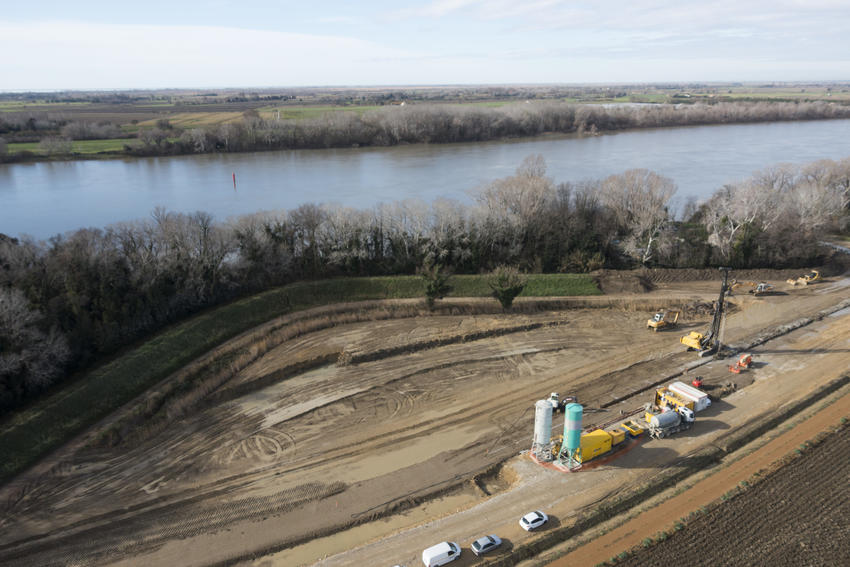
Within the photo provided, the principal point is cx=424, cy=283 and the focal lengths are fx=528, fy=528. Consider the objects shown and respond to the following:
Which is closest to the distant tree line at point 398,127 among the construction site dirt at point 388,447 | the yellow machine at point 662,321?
the construction site dirt at point 388,447

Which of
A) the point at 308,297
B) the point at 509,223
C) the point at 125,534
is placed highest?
the point at 509,223

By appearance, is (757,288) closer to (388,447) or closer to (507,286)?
(507,286)

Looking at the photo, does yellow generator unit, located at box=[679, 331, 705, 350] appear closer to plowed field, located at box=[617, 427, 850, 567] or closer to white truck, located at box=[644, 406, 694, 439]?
white truck, located at box=[644, 406, 694, 439]

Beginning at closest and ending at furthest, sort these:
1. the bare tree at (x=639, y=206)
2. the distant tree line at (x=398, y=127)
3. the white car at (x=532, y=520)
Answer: the white car at (x=532, y=520) → the bare tree at (x=639, y=206) → the distant tree line at (x=398, y=127)

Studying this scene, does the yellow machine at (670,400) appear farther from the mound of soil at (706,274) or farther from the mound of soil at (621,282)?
the mound of soil at (706,274)

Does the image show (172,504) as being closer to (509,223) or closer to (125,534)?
(125,534)

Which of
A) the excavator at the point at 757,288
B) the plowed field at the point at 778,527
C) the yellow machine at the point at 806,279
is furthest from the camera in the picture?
the yellow machine at the point at 806,279

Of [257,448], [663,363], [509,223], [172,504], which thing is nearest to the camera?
[172,504]

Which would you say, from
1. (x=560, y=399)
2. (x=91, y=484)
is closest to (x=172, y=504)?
(x=91, y=484)

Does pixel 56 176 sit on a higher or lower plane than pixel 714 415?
higher
